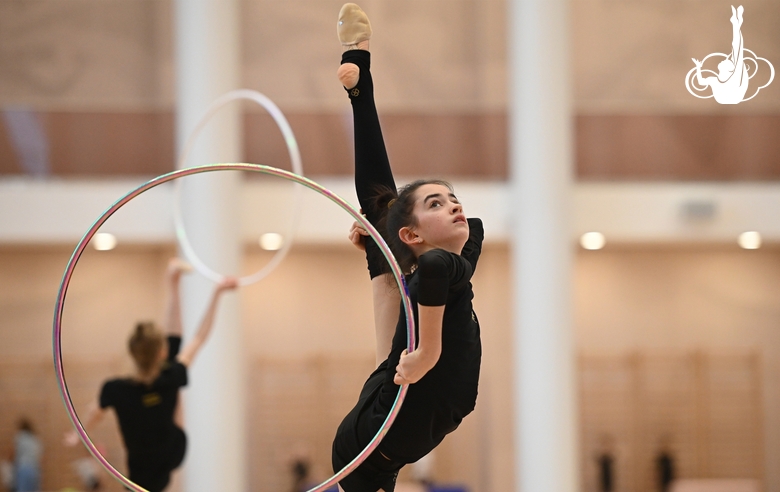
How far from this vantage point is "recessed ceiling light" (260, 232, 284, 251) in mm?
8562

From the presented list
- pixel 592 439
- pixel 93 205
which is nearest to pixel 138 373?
pixel 93 205

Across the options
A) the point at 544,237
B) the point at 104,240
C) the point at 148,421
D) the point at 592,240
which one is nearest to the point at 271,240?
the point at 104,240

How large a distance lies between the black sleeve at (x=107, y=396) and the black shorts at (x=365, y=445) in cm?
219

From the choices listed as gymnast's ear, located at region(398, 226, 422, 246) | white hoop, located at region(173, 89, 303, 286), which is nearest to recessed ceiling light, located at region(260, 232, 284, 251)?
white hoop, located at region(173, 89, 303, 286)

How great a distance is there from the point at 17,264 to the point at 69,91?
238 centimetres

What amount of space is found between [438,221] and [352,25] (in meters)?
0.67

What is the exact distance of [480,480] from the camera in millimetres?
9766

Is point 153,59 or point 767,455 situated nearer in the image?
point 153,59

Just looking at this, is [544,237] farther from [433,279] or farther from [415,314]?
[433,279]

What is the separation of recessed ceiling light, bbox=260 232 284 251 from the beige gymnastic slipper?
607 centimetres

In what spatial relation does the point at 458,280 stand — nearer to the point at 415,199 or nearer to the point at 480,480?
the point at 415,199

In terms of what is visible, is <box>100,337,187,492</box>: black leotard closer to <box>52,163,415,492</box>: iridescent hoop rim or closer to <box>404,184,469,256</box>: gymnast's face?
<box>52,163,415,492</box>: iridescent hoop rim

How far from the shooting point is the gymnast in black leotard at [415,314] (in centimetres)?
210

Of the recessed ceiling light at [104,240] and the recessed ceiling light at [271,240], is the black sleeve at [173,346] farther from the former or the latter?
the recessed ceiling light at [104,240]
